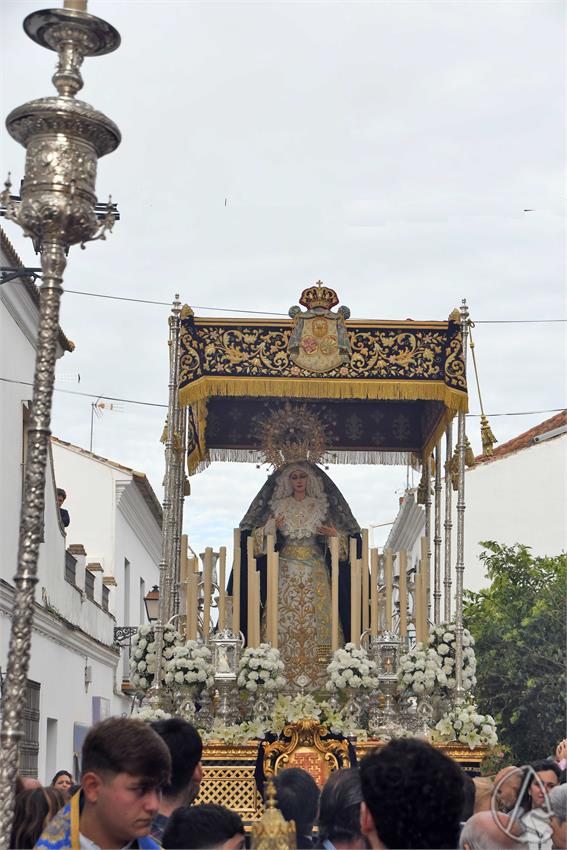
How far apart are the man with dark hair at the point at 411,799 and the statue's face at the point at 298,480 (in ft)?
29.0

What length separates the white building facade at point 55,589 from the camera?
13836 mm

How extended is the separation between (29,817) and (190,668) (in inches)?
239

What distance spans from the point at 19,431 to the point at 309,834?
33.8ft

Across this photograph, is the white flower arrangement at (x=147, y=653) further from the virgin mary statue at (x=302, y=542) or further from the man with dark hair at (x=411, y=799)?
the man with dark hair at (x=411, y=799)

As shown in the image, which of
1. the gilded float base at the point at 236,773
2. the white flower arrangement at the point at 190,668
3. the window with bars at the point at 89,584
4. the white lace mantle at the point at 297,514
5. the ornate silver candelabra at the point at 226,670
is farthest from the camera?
the window with bars at the point at 89,584

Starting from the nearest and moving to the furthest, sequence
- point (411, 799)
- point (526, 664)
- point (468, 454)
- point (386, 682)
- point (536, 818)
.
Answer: point (411, 799) < point (536, 818) < point (386, 682) < point (468, 454) < point (526, 664)

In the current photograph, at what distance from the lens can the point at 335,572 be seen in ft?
36.2

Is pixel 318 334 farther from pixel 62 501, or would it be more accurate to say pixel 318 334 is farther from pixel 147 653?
pixel 62 501

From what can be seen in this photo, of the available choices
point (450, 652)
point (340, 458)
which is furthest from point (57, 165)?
point (340, 458)

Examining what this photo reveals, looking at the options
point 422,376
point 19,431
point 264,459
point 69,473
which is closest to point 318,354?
point 422,376

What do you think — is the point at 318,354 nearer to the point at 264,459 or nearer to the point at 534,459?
the point at 264,459

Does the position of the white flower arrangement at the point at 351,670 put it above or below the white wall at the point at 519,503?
below

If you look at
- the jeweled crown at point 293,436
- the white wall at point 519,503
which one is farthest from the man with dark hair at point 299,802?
the white wall at point 519,503

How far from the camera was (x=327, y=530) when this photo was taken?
11.7 metres
